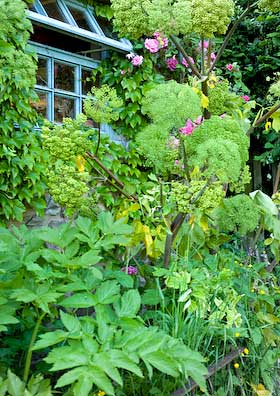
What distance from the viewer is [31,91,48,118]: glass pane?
409 centimetres

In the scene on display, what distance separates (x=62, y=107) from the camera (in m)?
4.31

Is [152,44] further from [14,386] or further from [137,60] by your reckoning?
[14,386]

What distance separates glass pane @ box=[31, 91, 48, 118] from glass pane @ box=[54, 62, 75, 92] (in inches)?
6.6

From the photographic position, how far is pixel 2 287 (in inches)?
73.6

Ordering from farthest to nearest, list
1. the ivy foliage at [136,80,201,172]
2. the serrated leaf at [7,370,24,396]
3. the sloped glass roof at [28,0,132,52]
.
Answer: the sloped glass roof at [28,0,132,52] < the ivy foliage at [136,80,201,172] < the serrated leaf at [7,370,24,396]

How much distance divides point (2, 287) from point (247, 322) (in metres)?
1.18

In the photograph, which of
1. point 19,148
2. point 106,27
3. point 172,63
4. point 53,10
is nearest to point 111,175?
point 19,148

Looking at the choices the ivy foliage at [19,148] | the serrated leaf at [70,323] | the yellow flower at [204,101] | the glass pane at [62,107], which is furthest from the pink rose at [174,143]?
the glass pane at [62,107]

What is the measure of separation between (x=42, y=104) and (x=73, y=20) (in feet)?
2.23

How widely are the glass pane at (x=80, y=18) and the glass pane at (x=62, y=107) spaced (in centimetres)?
58

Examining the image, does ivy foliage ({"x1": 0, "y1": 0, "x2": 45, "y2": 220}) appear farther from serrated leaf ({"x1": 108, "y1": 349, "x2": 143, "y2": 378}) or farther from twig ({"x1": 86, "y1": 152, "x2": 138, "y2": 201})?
serrated leaf ({"x1": 108, "y1": 349, "x2": 143, "y2": 378})

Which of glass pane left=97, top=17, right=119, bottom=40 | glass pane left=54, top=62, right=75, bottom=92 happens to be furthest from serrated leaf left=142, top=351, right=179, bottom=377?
glass pane left=97, top=17, right=119, bottom=40

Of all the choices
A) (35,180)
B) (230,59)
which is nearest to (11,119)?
(35,180)

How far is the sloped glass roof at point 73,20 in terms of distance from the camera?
393 centimetres
